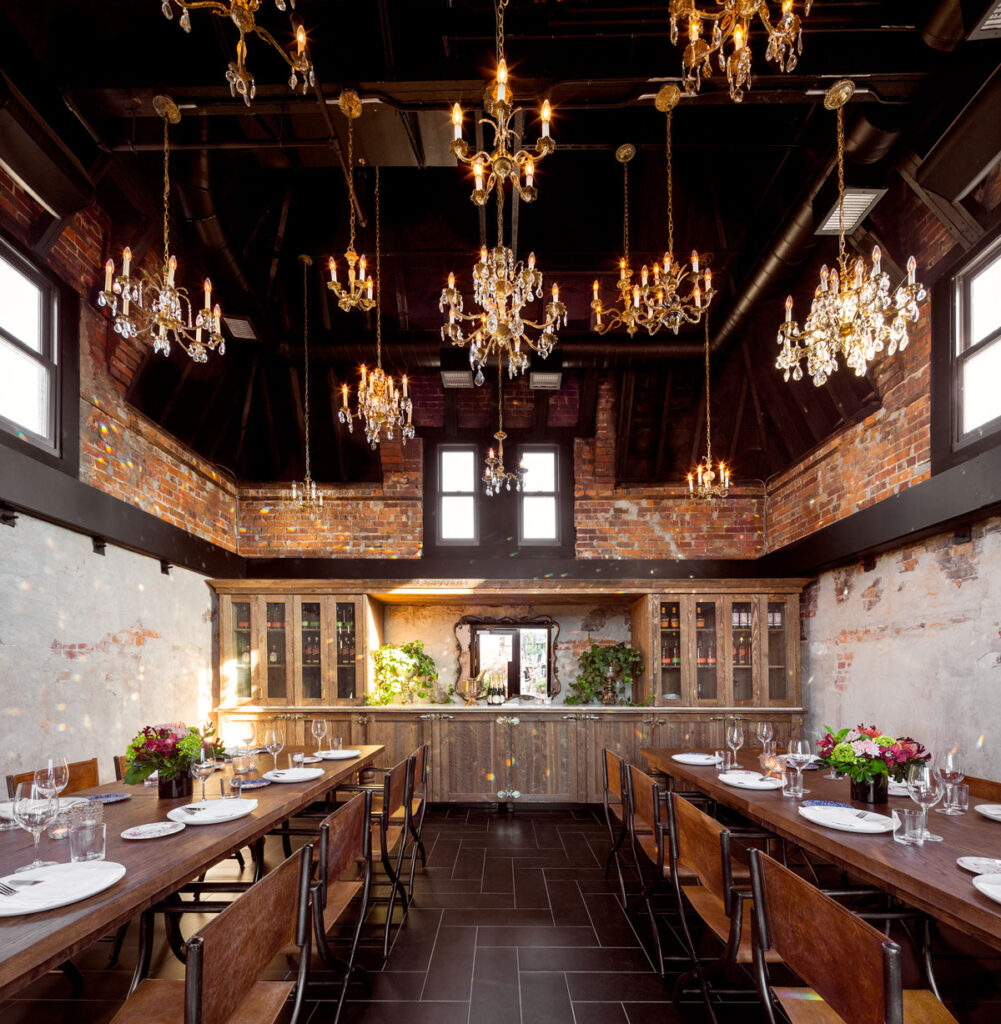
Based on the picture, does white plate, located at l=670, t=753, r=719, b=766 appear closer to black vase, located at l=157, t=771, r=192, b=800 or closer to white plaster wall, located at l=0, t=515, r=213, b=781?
black vase, located at l=157, t=771, r=192, b=800

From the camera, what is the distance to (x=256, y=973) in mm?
2172

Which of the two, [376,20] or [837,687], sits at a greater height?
[376,20]

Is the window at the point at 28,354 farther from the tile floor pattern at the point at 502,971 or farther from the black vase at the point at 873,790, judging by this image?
the black vase at the point at 873,790

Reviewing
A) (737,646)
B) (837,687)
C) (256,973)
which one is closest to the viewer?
(256,973)

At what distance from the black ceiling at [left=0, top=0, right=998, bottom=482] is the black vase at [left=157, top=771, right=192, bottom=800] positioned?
11.1ft

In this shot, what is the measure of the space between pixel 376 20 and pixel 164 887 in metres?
4.00

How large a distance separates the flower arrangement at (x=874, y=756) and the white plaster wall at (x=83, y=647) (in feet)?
15.0

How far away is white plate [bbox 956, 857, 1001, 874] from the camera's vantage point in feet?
7.97

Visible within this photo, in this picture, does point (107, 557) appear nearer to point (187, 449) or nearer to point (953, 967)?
point (187, 449)

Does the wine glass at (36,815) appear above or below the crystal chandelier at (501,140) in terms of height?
below

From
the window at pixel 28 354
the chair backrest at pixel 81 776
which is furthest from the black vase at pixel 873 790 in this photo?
the window at pixel 28 354

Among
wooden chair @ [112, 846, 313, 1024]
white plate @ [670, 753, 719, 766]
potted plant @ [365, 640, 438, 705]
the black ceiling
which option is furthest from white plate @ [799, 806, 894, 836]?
potted plant @ [365, 640, 438, 705]

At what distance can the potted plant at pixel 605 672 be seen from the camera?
25.4ft

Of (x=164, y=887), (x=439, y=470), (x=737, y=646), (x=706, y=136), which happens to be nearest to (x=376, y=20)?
(x=706, y=136)
